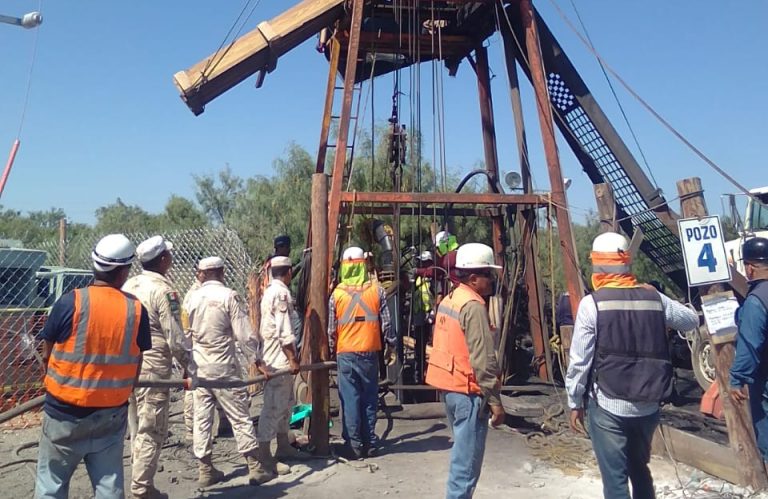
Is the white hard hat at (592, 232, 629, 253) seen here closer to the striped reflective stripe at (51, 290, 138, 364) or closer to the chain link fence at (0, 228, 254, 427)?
the striped reflective stripe at (51, 290, 138, 364)

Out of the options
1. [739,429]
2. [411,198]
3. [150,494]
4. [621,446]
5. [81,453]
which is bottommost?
[150,494]

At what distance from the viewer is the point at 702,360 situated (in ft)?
31.7

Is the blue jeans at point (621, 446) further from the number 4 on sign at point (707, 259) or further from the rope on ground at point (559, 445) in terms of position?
the rope on ground at point (559, 445)

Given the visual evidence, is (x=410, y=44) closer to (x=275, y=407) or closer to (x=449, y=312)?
(x=275, y=407)

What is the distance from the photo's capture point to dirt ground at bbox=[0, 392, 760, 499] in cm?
559

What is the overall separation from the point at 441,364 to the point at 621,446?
121cm

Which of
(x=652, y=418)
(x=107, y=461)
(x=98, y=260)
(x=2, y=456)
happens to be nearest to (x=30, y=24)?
(x=2, y=456)

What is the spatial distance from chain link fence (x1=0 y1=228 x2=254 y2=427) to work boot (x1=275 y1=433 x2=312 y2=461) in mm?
3015

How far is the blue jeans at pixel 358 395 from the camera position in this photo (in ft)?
21.7

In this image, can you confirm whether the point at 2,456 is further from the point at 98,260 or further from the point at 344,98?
the point at 344,98

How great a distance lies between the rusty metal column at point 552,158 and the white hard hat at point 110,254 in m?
5.20

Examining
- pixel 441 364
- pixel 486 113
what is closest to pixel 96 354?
pixel 441 364

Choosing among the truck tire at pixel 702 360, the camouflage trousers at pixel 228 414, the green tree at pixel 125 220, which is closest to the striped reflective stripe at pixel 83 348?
the camouflage trousers at pixel 228 414

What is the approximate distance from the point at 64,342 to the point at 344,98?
521 centimetres
